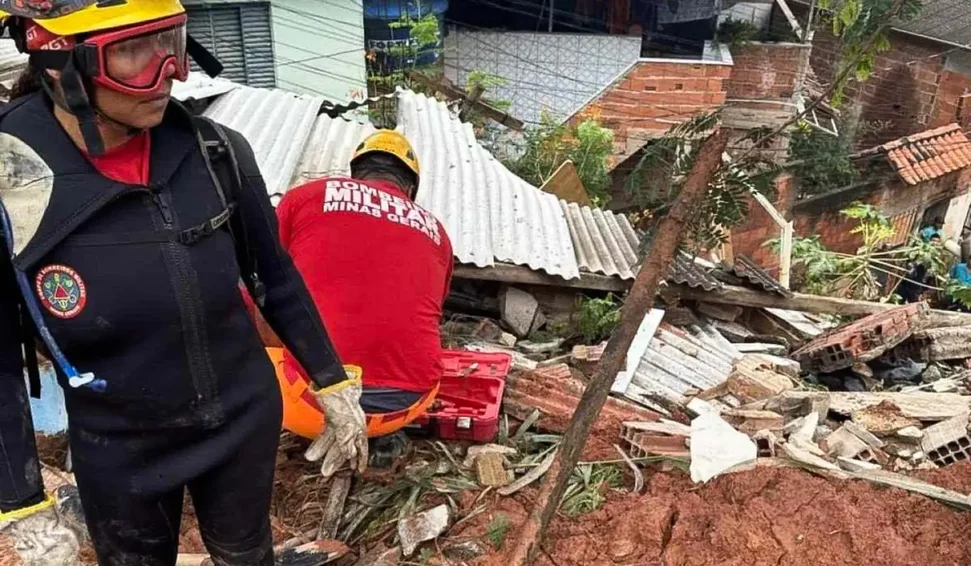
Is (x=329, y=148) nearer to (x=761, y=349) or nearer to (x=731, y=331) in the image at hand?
(x=731, y=331)

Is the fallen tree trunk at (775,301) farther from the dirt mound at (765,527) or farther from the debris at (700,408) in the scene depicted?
the dirt mound at (765,527)

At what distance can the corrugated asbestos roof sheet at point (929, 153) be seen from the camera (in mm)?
12711

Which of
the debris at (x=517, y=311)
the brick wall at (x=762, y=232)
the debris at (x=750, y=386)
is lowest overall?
the brick wall at (x=762, y=232)

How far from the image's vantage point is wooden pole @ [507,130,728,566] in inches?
115

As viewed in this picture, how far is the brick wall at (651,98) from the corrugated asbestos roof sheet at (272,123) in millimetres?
6063

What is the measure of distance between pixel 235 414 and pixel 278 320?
32cm

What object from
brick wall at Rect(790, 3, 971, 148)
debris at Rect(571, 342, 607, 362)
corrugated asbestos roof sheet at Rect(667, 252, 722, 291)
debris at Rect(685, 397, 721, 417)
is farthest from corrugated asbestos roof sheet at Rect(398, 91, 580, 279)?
brick wall at Rect(790, 3, 971, 148)

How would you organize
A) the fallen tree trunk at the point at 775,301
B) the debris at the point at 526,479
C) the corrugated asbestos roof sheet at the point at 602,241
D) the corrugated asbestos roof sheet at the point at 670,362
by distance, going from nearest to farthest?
the debris at the point at 526,479 < the corrugated asbestos roof sheet at the point at 670,362 < the corrugated asbestos roof sheet at the point at 602,241 < the fallen tree trunk at the point at 775,301

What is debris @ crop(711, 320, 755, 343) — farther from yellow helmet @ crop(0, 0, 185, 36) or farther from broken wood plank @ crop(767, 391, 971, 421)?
yellow helmet @ crop(0, 0, 185, 36)

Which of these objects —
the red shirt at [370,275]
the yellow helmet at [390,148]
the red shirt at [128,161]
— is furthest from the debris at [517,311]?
the red shirt at [128,161]

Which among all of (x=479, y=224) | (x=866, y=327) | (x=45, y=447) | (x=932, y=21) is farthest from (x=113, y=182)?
(x=932, y=21)

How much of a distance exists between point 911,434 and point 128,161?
12.0 ft

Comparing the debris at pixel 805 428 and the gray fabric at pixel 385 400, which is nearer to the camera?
the gray fabric at pixel 385 400

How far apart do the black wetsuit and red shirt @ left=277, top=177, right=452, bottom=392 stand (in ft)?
3.22
